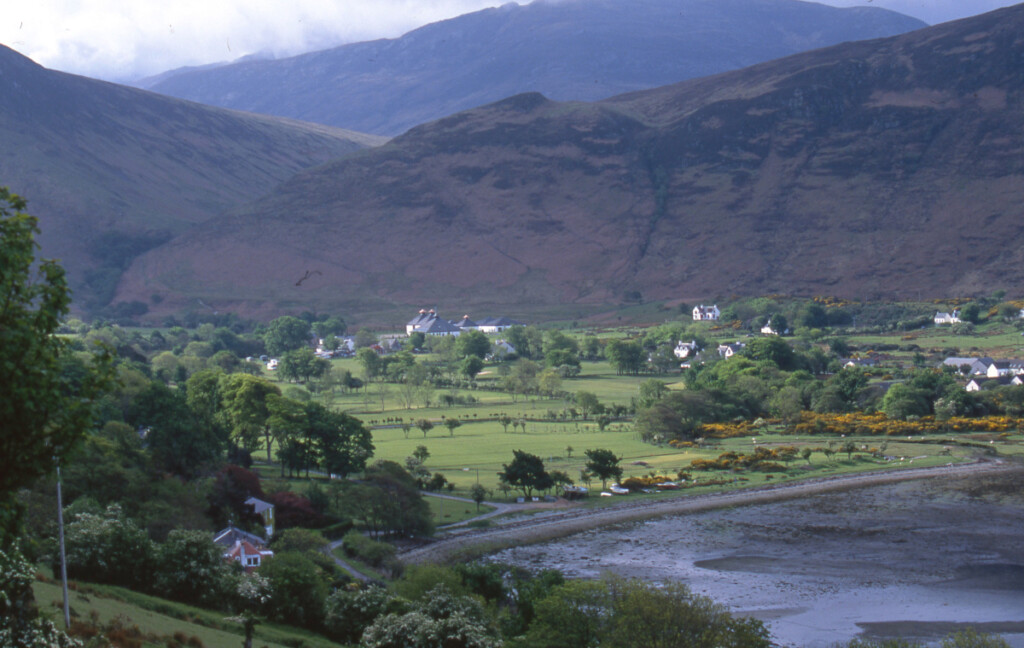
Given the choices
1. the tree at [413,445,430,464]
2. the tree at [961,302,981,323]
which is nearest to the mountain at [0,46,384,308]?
the tree at [413,445,430,464]

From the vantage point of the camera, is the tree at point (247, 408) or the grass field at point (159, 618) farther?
the tree at point (247, 408)

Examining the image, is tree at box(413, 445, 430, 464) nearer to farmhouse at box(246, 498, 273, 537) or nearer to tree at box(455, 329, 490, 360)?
farmhouse at box(246, 498, 273, 537)

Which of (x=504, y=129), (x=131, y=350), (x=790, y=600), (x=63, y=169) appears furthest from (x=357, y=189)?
(x=790, y=600)

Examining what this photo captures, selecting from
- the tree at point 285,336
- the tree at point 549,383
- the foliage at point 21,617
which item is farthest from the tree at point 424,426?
the tree at point 285,336

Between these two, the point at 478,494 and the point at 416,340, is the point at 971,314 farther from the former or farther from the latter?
the point at 478,494

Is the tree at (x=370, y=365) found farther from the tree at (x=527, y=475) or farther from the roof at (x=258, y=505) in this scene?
the roof at (x=258, y=505)
